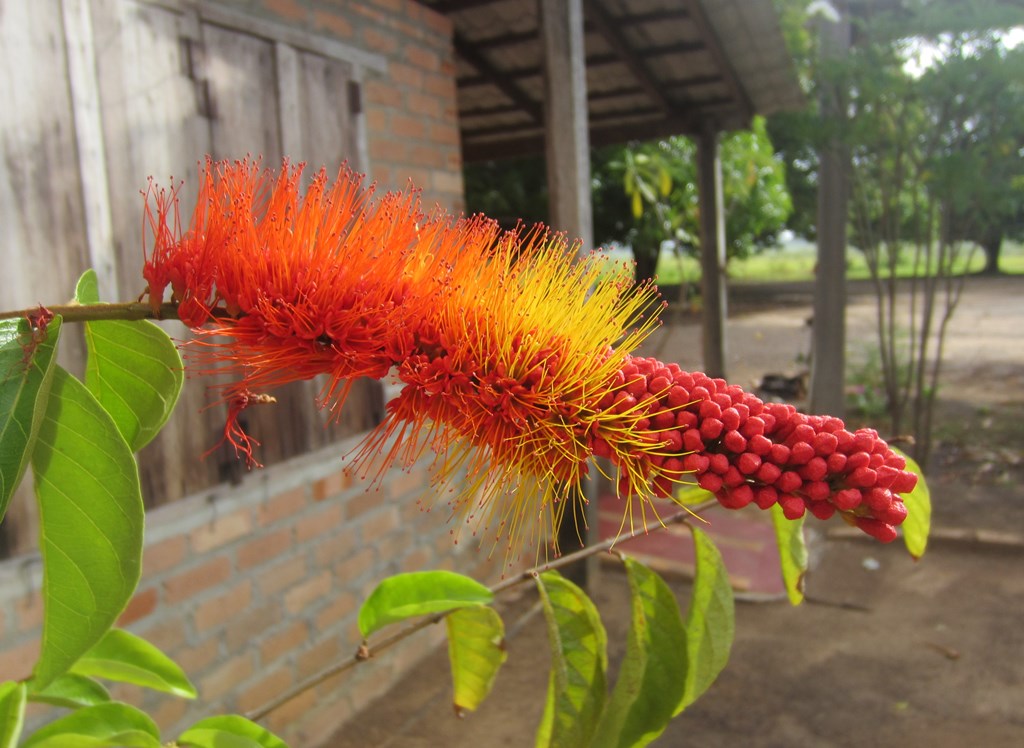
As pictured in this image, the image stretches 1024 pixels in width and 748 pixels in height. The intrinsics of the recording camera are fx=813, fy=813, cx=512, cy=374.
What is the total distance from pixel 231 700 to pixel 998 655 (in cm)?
343

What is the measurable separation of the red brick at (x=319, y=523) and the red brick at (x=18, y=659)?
1090mm

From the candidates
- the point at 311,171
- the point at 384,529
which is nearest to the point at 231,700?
the point at 384,529

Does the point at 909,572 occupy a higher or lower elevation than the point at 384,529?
lower

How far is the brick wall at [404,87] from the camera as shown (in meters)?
3.32

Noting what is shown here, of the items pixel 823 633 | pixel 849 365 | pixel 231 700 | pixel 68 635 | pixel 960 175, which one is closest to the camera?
pixel 68 635

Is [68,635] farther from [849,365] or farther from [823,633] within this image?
[849,365]

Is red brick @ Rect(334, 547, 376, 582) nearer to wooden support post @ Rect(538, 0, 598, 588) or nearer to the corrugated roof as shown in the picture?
wooden support post @ Rect(538, 0, 598, 588)

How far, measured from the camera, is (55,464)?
0.62 m

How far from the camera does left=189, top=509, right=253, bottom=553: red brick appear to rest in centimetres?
280

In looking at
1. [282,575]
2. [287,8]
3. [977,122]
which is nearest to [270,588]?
[282,575]

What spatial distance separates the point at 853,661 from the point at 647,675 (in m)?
3.55

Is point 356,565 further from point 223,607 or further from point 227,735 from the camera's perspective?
point 227,735

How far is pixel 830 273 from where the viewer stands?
7309mm

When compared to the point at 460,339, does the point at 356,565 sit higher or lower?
lower
